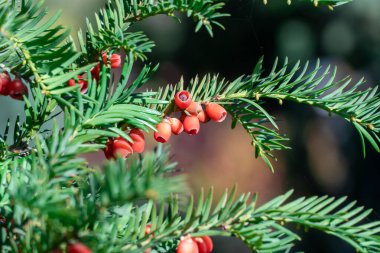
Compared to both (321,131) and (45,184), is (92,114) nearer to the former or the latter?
(45,184)

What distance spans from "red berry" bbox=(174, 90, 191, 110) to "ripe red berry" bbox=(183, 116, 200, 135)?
0.06ft

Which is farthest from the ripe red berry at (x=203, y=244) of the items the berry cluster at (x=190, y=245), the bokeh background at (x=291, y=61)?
the bokeh background at (x=291, y=61)

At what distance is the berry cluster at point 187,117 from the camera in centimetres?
38

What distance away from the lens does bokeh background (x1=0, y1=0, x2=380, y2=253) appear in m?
2.02

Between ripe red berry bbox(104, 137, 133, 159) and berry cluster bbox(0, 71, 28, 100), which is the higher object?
berry cluster bbox(0, 71, 28, 100)

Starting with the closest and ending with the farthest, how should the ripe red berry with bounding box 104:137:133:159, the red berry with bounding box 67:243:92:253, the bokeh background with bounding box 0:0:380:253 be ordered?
the red berry with bounding box 67:243:92:253, the ripe red berry with bounding box 104:137:133:159, the bokeh background with bounding box 0:0:380:253

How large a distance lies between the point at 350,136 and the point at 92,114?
2.06m

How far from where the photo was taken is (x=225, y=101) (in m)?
0.43

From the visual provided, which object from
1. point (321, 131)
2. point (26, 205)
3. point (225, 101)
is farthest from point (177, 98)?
point (321, 131)

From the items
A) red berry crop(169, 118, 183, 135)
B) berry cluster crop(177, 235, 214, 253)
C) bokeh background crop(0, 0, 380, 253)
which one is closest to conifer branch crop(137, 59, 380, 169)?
red berry crop(169, 118, 183, 135)

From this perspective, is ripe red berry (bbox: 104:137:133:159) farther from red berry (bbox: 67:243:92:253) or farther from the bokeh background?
the bokeh background

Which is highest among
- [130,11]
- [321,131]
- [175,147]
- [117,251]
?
[130,11]

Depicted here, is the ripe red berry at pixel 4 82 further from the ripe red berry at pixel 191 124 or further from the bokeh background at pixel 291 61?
the bokeh background at pixel 291 61

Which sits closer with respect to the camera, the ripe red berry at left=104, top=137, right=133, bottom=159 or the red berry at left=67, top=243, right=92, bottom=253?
the red berry at left=67, top=243, right=92, bottom=253
